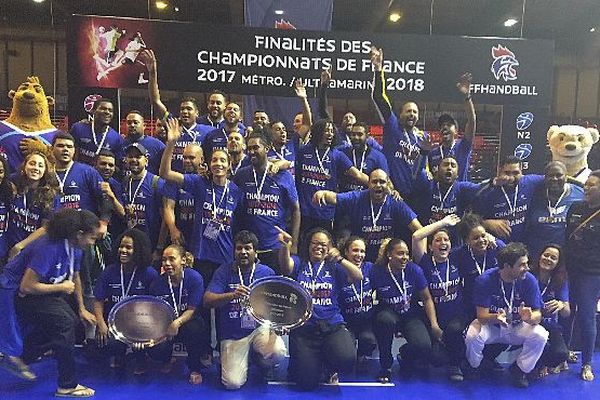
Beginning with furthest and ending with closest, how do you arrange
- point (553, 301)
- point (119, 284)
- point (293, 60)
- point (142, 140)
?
point (293, 60)
point (142, 140)
point (553, 301)
point (119, 284)

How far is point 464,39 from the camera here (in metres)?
5.32

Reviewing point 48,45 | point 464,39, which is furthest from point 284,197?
point 48,45

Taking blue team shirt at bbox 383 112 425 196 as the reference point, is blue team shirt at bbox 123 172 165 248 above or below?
below

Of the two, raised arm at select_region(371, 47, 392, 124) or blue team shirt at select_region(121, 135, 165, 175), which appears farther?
raised arm at select_region(371, 47, 392, 124)

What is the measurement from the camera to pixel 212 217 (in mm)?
4094

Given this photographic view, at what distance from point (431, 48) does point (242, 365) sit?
3.48m

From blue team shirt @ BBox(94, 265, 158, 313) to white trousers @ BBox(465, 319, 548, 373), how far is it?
2.41m

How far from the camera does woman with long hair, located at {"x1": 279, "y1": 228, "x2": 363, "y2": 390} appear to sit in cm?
389

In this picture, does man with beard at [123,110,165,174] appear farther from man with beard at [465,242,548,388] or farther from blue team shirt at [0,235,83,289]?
man with beard at [465,242,548,388]

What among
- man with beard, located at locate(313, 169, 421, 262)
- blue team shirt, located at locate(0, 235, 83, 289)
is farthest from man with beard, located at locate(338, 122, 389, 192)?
blue team shirt, located at locate(0, 235, 83, 289)

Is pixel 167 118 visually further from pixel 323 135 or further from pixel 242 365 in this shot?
pixel 242 365

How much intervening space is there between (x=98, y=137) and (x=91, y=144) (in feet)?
0.28

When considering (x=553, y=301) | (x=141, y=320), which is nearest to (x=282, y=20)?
(x=141, y=320)

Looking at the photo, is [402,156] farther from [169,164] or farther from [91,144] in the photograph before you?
[91,144]
